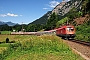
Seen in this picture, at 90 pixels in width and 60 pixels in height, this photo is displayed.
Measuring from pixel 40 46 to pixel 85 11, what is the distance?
5329 centimetres

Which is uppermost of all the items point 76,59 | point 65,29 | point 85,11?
point 85,11

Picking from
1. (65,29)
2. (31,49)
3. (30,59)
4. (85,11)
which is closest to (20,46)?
(31,49)

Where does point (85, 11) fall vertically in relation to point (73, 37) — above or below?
above

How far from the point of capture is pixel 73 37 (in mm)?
47562

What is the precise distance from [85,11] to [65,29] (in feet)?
86.4

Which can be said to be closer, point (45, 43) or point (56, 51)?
point (56, 51)

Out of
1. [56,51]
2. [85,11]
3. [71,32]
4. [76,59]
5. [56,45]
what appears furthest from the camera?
[85,11]

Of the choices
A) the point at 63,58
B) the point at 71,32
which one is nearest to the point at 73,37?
the point at 71,32

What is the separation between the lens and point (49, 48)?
19703 millimetres

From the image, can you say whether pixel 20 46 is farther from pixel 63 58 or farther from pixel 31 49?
pixel 63 58

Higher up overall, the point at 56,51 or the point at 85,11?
the point at 85,11

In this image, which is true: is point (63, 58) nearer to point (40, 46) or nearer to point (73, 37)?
point (40, 46)

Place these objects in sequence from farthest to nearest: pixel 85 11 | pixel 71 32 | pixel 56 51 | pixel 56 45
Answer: pixel 85 11, pixel 71 32, pixel 56 45, pixel 56 51

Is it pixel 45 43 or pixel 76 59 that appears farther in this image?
pixel 45 43
